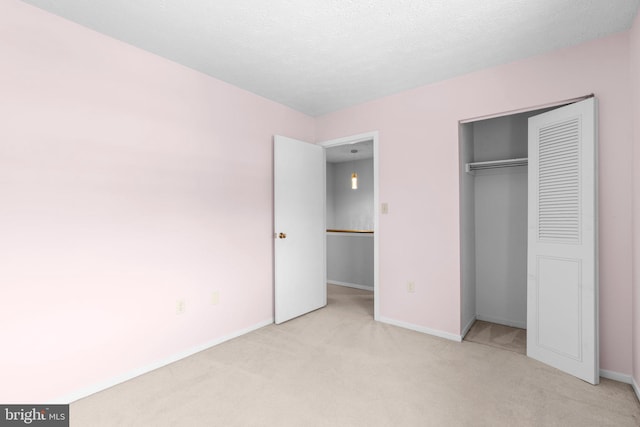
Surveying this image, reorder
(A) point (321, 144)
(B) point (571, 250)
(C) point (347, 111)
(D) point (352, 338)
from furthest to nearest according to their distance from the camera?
(A) point (321, 144)
(C) point (347, 111)
(D) point (352, 338)
(B) point (571, 250)

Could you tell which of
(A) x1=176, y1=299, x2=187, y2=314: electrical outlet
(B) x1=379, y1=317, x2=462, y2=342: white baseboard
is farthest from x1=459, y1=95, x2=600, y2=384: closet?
(A) x1=176, y1=299, x2=187, y2=314: electrical outlet

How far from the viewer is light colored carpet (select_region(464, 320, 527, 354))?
9.32 feet

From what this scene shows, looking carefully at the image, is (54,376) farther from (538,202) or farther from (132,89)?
(538,202)

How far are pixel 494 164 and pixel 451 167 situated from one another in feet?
1.87

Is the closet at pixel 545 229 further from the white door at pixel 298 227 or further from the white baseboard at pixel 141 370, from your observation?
the white baseboard at pixel 141 370

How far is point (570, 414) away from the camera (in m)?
1.88

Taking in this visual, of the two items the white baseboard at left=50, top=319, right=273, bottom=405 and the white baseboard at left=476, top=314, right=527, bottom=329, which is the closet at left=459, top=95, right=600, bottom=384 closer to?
the white baseboard at left=476, top=314, right=527, bottom=329

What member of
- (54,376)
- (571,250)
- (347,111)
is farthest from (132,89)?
(571,250)

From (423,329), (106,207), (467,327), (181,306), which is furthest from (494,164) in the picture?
(106,207)

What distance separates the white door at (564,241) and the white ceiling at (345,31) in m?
0.64

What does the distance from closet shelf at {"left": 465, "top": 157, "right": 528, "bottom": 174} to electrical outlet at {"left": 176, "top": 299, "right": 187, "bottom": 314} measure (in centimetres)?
302

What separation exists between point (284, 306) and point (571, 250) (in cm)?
273

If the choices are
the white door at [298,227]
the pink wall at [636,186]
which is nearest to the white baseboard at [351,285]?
the white door at [298,227]

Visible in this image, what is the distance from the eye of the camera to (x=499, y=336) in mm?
3072
